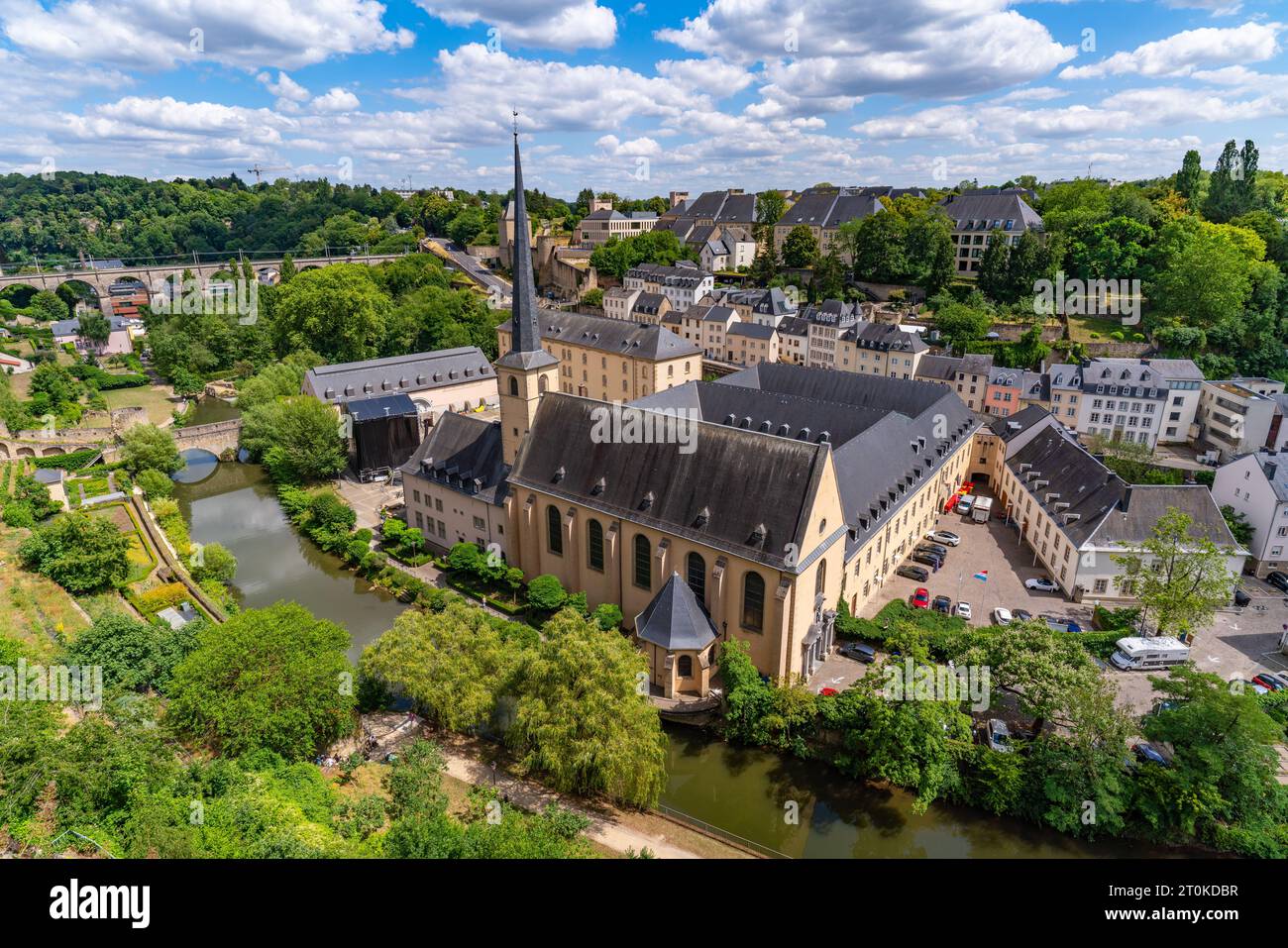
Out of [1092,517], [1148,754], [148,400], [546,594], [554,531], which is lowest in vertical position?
[1148,754]

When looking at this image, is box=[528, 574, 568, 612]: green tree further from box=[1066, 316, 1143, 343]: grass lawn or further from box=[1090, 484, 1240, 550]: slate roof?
box=[1066, 316, 1143, 343]: grass lawn

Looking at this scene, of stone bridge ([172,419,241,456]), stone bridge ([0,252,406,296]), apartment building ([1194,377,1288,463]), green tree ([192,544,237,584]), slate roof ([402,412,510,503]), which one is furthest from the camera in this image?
stone bridge ([0,252,406,296])

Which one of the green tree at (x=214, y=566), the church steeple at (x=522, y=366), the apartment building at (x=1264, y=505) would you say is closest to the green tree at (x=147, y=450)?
the green tree at (x=214, y=566)

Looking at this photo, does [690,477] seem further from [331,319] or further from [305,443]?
[331,319]

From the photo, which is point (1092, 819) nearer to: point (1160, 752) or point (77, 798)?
point (1160, 752)

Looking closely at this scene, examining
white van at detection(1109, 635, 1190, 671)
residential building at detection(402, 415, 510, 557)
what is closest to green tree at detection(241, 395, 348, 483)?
residential building at detection(402, 415, 510, 557)

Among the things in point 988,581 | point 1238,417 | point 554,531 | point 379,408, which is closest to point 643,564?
point 554,531

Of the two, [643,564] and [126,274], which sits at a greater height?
[126,274]
